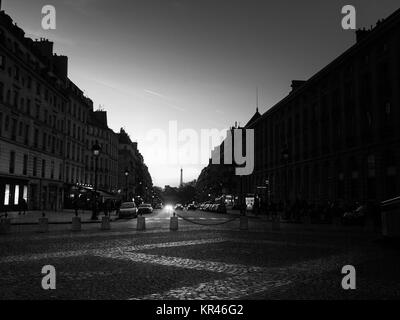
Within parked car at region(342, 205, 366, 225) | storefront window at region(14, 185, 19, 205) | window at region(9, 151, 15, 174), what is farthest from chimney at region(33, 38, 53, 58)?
parked car at region(342, 205, 366, 225)

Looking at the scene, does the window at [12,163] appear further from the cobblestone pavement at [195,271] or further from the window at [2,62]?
the cobblestone pavement at [195,271]

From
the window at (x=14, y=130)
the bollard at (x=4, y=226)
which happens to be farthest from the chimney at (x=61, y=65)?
the bollard at (x=4, y=226)

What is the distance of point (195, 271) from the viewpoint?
9.13 meters

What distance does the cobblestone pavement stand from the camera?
22.3 ft

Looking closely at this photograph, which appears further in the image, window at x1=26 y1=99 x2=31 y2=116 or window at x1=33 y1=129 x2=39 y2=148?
window at x1=33 y1=129 x2=39 y2=148

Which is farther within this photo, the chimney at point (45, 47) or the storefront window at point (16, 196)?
the chimney at point (45, 47)

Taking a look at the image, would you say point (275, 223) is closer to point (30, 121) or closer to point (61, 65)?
point (30, 121)

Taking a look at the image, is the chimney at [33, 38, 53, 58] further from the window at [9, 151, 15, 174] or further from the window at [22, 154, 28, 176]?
the window at [9, 151, 15, 174]

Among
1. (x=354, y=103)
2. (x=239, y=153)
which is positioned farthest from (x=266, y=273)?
(x=239, y=153)

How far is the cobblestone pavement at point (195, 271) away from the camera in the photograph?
679cm

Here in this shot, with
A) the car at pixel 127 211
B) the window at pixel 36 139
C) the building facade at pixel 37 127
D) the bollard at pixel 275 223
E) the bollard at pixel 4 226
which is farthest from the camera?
the window at pixel 36 139

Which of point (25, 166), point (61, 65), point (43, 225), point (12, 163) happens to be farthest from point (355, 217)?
point (61, 65)

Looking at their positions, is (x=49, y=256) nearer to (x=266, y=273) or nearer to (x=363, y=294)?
(x=266, y=273)

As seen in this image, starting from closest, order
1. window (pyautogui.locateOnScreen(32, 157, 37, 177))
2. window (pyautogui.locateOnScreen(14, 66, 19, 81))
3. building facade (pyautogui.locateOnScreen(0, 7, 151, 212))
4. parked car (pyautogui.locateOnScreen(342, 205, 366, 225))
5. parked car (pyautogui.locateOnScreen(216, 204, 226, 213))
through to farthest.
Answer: parked car (pyautogui.locateOnScreen(342, 205, 366, 225)), building facade (pyautogui.locateOnScreen(0, 7, 151, 212)), window (pyautogui.locateOnScreen(14, 66, 19, 81)), window (pyautogui.locateOnScreen(32, 157, 37, 177)), parked car (pyautogui.locateOnScreen(216, 204, 226, 213))
